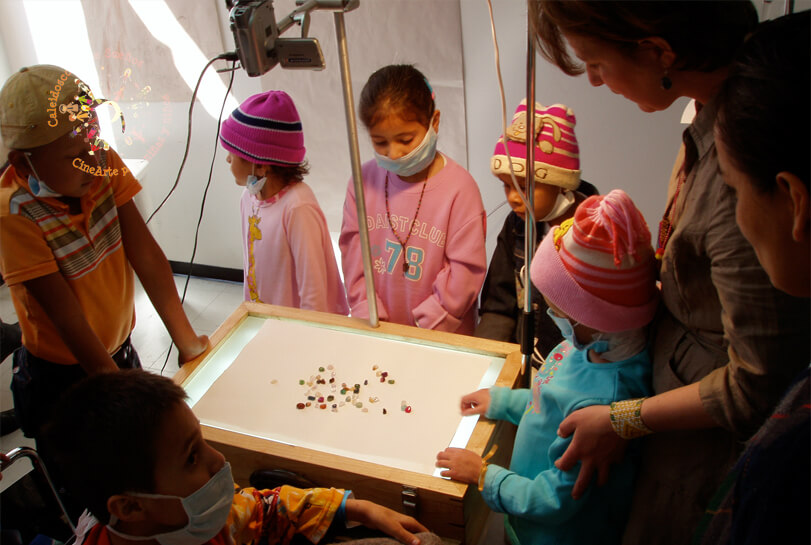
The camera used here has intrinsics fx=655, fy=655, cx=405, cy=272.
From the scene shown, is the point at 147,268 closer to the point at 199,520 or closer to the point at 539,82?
the point at 199,520

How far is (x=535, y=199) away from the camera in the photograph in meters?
1.61

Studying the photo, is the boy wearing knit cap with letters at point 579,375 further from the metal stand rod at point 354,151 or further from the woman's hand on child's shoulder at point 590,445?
the metal stand rod at point 354,151

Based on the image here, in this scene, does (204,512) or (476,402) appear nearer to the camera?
(204,512)

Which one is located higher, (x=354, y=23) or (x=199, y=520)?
(x=354, y=23)

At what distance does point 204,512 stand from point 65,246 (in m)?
0.66

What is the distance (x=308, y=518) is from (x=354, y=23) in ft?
6.58

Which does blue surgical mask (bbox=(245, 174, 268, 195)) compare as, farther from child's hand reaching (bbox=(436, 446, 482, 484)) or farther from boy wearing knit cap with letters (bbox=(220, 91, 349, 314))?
child's hand reaching (bbox=(436, 446, 482, 484))

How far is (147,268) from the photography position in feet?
5.32

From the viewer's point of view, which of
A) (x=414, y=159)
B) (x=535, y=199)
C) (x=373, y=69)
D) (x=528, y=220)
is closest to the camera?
(x=528, y=220)

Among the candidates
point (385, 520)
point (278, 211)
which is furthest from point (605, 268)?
point (278, 211)

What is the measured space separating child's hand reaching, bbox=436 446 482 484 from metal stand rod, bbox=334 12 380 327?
18.4 inches

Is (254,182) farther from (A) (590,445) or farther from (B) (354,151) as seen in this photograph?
(A) (590,445)

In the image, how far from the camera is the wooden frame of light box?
1.16m

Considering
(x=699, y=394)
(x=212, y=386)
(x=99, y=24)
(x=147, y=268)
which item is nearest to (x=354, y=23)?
(x=99, y=24)
